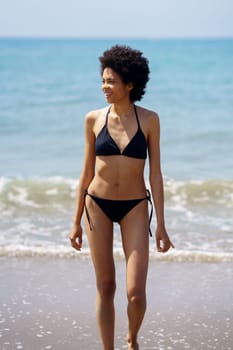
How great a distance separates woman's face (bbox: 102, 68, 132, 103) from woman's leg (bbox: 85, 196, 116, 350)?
2.23 ft

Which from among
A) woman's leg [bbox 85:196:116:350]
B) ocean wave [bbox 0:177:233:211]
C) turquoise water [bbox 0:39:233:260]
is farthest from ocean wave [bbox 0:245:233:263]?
woman's leg [bbox 85:196:116:350]

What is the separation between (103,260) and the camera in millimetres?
4750

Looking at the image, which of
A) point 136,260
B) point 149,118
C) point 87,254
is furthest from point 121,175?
point 87,254

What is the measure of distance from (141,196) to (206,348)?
137 centimetres

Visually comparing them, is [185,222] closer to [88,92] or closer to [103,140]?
[103,140]

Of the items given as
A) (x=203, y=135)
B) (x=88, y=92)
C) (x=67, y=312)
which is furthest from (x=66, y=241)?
(x=88, y=92)

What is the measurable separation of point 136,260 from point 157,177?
566 mm

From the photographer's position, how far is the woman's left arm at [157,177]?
186 inches

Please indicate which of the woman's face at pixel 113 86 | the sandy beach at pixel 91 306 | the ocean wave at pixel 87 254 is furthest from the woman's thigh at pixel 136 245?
the ocean wave at pixel 87 254

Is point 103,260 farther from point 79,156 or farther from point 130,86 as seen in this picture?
point 79,156

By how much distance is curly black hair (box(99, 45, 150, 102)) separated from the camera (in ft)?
15.4

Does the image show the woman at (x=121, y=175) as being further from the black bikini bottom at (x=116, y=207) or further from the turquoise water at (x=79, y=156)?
the turquoise water at (x=79, y=156)

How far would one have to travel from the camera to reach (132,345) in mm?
4766

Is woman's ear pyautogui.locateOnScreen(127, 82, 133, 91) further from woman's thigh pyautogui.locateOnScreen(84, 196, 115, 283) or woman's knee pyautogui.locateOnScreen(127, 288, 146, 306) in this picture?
woman's knee pyautogui.locateOnScreen(127, 288, 146, 306)
